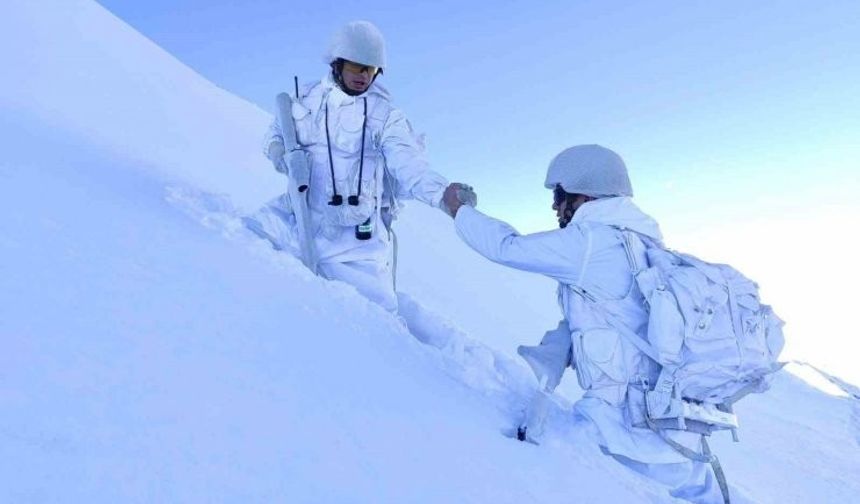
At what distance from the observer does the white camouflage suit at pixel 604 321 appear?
2.75 metres

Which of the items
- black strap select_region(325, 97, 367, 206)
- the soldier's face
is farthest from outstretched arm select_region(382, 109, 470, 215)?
the soldier's face

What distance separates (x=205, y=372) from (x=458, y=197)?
181 cm

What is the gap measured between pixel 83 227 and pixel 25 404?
1358 mm

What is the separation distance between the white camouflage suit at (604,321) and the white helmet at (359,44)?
5.21 feet

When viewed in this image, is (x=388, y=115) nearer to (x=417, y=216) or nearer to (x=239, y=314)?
(x=239, y=314)

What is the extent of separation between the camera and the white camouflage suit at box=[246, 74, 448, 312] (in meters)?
4.10

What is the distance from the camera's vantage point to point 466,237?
10.2 feet

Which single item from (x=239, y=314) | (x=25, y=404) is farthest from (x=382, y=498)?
(x=239, y=314)

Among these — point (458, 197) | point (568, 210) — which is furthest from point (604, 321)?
point (458, 197)

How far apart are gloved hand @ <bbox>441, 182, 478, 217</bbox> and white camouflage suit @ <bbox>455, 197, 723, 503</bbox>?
0.47m

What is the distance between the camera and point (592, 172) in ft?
9.49

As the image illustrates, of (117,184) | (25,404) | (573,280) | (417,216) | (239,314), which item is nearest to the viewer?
(25,404)

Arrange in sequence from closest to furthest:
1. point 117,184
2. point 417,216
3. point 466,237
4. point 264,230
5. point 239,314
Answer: point 239,314 → point 466,237 → point 117,184 → point 264,230 → point 417,216

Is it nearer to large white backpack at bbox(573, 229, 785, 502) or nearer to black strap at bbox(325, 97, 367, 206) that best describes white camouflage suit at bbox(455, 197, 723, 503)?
large white backpack at bbox(573, 229, 785, 502)
